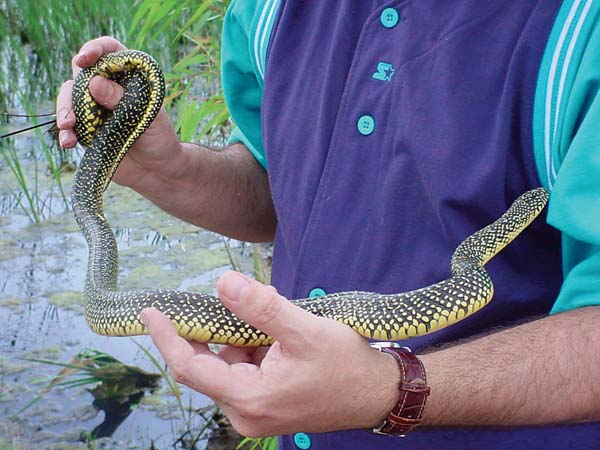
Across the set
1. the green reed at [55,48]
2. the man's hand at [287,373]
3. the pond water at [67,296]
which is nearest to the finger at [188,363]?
the man's hand at [287,373]

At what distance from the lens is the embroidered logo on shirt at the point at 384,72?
2.44 metres

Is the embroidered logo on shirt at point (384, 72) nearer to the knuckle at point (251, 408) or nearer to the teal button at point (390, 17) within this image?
the teal button at point (390, 17)

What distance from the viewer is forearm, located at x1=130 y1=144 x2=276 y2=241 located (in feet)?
10.4

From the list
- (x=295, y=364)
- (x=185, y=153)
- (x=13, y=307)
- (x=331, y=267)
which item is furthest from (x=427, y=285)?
(x=13, y=307)

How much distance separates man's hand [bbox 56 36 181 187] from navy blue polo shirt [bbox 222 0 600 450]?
21.8 inches

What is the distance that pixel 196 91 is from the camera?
6875mm

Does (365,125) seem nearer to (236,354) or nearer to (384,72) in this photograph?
(384,72)

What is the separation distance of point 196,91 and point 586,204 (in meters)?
5.07

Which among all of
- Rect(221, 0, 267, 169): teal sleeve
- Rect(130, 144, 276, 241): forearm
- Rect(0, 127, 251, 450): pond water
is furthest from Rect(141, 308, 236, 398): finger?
Rect(0, 127, 251, 450): pond water

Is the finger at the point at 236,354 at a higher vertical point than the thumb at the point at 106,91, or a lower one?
lower

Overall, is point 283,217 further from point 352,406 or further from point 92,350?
point 92,350

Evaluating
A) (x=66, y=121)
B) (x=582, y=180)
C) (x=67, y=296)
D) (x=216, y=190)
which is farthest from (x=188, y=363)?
(x=67, y=296)

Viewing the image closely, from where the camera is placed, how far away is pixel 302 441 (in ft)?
8.50

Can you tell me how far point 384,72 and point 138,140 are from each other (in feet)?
3.07
